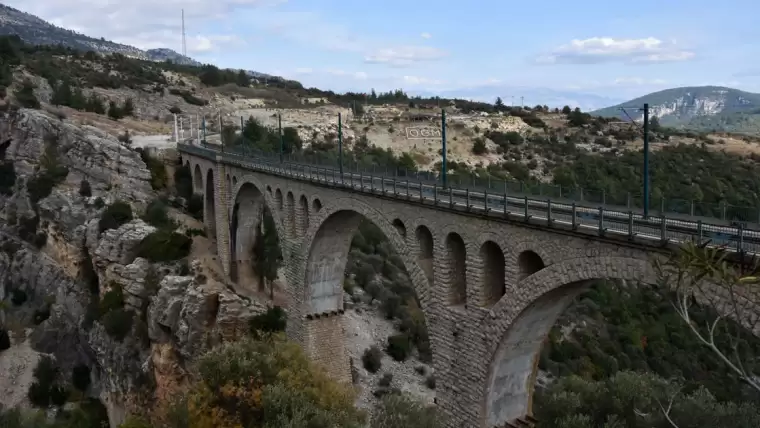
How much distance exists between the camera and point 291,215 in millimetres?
24922

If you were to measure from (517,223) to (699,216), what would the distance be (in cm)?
357

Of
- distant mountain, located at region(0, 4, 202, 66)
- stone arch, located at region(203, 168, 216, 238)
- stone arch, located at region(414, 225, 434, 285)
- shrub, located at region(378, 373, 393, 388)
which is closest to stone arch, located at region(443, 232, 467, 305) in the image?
stone arch, located at region(414, 225, 434, 285)

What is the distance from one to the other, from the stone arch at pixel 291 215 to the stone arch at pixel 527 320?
12.1m

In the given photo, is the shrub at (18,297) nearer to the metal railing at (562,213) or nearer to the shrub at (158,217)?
the shrub at (158,217)

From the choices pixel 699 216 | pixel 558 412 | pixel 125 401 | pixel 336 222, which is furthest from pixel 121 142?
pixel 699 216

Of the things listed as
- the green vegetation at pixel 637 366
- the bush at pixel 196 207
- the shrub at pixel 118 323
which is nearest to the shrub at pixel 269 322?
the shrub at pixel 118 323

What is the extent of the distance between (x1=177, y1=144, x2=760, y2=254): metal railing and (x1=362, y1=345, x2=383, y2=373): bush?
8.07 meters

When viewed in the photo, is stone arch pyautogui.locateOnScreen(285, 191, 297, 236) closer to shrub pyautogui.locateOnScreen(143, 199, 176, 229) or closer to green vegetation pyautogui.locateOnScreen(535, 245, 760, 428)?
shrub pyautogui.locateOnScreen(143, 199, 176, 229)

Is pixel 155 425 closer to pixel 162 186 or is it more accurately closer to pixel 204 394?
pixel 204 394

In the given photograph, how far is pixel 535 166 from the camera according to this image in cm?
4631

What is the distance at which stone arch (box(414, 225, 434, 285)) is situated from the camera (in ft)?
54.5

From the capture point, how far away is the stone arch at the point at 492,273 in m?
14.2

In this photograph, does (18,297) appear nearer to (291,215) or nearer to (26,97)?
(26,97)

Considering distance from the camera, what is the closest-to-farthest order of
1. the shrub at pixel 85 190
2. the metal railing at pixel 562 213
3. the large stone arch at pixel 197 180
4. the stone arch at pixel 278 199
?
1. the metal railing at pixel 562 213
2. the stone arch at pixel 278 199
3. the shrub at pixel 85 190
4. the large stone arch at pixel 197 180
